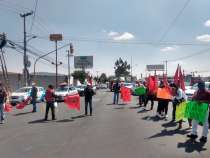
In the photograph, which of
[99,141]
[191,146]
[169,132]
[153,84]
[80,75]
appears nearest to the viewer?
[191,146]

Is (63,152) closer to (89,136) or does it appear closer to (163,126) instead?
(89,136)

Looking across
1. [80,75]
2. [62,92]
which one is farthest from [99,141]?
[80,75]

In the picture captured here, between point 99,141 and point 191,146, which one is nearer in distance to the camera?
point 191,146

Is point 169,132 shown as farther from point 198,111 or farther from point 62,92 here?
point 62,92

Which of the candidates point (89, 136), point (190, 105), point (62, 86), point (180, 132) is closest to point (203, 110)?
point (190, 105)

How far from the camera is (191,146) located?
390 inches

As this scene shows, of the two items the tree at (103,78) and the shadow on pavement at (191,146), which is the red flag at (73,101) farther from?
the tree at (103,78)

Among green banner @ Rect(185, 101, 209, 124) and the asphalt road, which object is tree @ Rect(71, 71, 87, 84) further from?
green banner @ Rect(185, 101, 209, 124)

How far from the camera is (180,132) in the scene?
40.9 ft

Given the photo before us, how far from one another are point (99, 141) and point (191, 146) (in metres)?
2.53

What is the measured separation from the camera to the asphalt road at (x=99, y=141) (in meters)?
9.09

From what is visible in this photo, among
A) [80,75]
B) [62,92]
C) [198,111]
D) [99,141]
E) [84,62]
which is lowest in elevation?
[99,141]

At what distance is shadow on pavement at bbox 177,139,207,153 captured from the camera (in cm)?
947

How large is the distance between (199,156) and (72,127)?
21.2 feet
